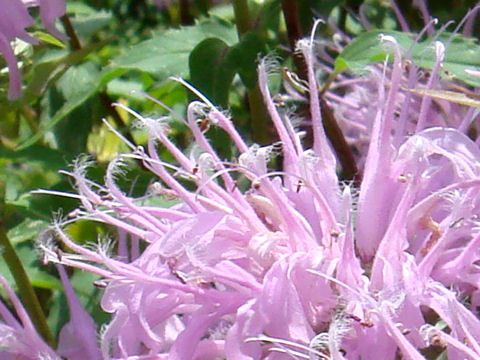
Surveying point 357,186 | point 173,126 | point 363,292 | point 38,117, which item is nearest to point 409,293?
point 363,292

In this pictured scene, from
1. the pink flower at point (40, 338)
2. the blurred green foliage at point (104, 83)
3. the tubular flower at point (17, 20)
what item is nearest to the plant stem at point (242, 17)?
the blurred green foliage at point (104, 83)

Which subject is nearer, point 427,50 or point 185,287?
point 185,287

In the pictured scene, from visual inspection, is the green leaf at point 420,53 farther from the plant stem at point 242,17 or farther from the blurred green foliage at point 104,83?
the plant stem at point 242,17

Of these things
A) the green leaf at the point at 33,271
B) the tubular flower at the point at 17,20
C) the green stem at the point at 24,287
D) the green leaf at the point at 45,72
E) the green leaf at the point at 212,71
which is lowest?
the green leaf at the point at 33,271

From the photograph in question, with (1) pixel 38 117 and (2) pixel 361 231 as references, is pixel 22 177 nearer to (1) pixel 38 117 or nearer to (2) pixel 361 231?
(1) pixel 38 117

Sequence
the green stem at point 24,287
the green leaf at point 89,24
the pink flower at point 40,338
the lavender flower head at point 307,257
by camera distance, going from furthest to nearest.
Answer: the green leaf at point 89,24 < the green stem at point 24,287 < the pink flower at point 40,338 < the lavender flower head at point 307,257
